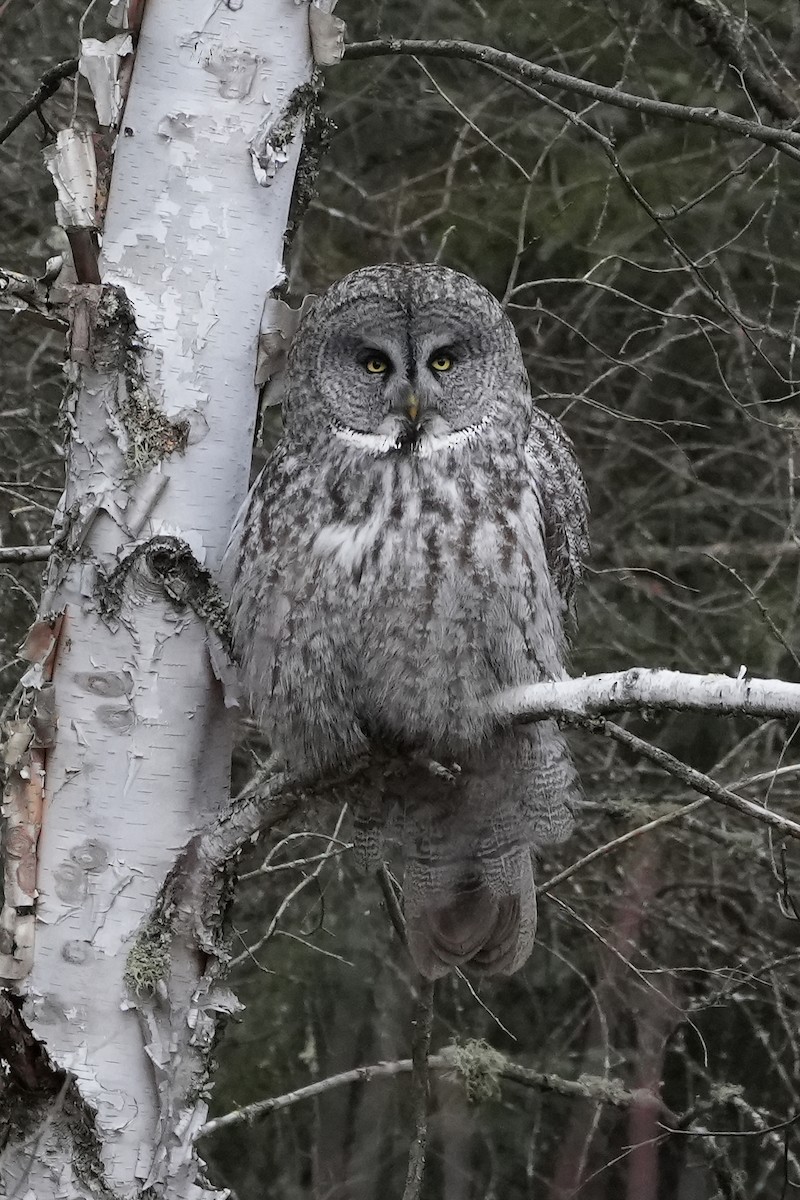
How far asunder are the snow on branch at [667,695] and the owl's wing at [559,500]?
0.71 metres

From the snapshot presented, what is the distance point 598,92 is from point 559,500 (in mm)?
678

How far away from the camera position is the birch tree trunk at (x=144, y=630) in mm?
1724

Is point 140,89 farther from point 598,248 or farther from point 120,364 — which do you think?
point 598,248

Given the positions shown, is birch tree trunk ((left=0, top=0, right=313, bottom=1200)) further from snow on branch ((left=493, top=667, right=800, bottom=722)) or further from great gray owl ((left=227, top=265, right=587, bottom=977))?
snow on branch ((left=493, top=667, right=800, bottom=722))

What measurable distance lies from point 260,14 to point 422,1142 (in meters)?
1.78

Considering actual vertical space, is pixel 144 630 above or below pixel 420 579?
below

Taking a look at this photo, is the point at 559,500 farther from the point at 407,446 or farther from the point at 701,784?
the point at 701,784

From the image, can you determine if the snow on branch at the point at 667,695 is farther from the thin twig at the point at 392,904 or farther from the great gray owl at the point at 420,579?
the thin twig at the point at 392,904

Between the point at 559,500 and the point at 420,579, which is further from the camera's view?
the point at 559,500

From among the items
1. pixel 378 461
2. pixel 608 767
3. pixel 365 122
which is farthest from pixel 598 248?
pixel 378 461

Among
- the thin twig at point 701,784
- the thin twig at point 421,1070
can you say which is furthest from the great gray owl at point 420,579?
the thin twig at point 701,784

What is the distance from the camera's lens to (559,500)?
243 centimetres

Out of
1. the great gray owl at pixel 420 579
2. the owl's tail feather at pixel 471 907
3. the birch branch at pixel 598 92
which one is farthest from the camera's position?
the owl's tail feather at pixel 471 907

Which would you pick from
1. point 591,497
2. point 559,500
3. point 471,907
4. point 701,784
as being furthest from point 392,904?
point 591,497
